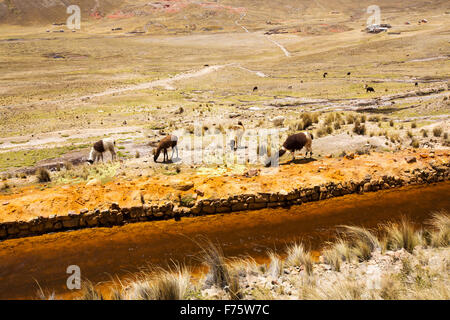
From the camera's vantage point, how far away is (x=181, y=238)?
843cm

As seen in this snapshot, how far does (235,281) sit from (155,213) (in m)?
4.70

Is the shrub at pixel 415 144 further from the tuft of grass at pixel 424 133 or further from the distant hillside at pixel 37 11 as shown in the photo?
the distant hillside at pixel 37 11

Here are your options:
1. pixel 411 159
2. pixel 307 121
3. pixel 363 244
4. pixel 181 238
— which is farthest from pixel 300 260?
pixel 307 121

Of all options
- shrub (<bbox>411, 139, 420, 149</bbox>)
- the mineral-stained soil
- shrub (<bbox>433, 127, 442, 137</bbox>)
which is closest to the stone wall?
the mineral-stained soil

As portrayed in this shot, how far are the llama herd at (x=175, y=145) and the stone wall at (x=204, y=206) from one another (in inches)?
120

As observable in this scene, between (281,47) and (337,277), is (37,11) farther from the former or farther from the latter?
(337,277)

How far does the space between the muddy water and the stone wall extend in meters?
0.27

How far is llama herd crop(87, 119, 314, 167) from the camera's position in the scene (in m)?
12.8

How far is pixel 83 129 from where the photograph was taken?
25.9 meters

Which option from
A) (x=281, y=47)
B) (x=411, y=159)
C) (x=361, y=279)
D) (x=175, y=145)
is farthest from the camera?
(x=281, y=47)

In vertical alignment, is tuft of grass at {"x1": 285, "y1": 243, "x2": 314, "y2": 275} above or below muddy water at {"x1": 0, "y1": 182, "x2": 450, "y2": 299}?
above

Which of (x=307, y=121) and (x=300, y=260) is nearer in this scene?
(x=300, y=260)

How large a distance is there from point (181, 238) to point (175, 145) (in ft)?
23.5

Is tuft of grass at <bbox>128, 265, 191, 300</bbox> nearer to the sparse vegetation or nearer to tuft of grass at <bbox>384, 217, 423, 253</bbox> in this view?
the sparse vegetation
